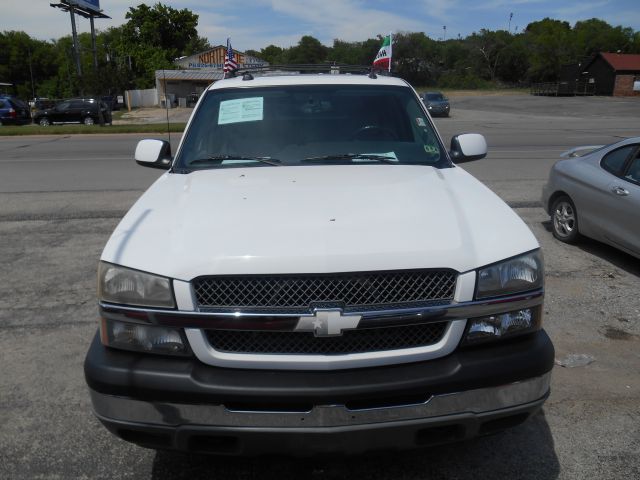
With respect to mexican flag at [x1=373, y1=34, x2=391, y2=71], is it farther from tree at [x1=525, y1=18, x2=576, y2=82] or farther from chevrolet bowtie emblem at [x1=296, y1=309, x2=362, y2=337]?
tree at [x1=525, y1=18, x2=576, y2=82]

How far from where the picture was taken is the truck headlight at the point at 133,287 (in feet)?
7.84

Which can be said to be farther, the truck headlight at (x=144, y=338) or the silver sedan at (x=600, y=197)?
the silver sedan at (x=600, y=197)

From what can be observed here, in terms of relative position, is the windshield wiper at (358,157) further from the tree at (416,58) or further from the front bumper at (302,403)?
the tree at (416,58)

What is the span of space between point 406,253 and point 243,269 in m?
0.66

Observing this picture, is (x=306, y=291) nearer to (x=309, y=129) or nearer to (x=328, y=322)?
(x=328, y=322)

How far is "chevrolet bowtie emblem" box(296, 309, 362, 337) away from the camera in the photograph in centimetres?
233

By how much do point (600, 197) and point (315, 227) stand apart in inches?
183

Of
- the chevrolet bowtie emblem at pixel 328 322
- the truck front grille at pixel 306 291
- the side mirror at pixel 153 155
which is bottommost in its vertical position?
the chevrolet bowtie emblem at pixel 328 322

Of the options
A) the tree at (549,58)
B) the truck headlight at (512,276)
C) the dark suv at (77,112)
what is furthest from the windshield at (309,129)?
the tree at (549,58)

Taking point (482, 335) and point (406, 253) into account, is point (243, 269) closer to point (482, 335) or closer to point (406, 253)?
point (406, 253)

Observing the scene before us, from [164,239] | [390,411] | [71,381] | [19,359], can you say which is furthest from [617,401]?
[19,359]

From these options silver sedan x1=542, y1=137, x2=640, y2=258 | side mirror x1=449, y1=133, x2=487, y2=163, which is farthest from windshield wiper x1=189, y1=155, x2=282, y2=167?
Result: silver sedan x1=542, y1=137, x2=640, y2=258

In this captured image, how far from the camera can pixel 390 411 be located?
7.63 ft

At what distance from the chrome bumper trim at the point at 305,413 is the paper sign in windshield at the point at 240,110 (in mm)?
2146
